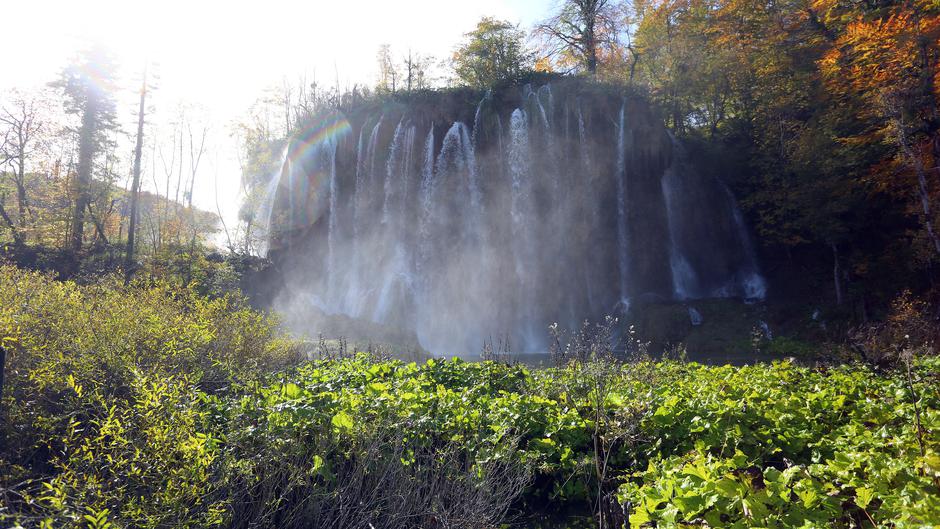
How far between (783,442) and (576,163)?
21.3m

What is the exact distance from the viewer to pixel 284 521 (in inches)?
143

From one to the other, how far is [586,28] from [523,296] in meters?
17.7

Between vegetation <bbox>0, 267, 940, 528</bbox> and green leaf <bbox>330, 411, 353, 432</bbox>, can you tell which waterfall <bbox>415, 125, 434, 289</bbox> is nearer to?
vegetation <bbox>0, 267, 940, 528</bbox>

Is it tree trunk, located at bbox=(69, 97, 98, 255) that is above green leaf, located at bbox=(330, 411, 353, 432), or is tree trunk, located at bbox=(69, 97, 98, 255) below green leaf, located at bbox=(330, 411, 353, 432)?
above

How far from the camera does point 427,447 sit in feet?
14.2

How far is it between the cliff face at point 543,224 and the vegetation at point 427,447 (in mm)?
18109

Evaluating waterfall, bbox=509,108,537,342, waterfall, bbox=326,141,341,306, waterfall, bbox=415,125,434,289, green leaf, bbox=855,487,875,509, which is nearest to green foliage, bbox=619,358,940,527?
green leaf, bbox=855,487,875,509

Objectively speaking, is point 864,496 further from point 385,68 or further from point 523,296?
point 385,68

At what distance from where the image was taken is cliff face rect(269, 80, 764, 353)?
2380cm

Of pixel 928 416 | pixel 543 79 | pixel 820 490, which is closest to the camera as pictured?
pixel 820 490

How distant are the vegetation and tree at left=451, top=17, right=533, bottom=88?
85.6 ft

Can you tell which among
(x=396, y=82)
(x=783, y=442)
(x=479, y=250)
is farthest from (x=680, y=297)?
(x=396, y=82)

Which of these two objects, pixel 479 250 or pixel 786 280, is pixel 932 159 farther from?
pixel 479 250

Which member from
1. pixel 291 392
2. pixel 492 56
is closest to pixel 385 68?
pixel 492 56
